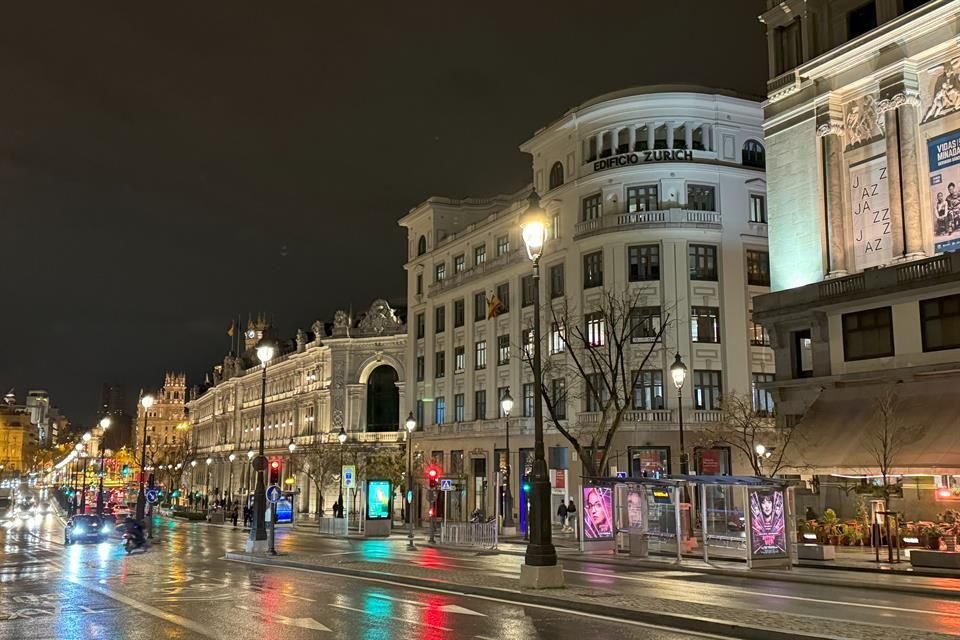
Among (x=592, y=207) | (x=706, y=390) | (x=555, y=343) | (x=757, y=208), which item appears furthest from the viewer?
(x=555, y=343)

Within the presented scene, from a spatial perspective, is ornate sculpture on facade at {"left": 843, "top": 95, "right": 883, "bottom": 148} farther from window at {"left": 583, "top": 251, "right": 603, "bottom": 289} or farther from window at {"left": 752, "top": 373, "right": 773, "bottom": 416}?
window at {"left": 583, "top": 251, "right": 603, "bottom": 289}

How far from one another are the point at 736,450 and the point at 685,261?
33.9 ft

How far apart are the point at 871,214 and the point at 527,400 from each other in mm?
26452

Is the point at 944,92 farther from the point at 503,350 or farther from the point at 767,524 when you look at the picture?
the point at 503,350

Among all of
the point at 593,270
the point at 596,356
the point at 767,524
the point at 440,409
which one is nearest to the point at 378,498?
the point at 440,409

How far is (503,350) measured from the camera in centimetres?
6019

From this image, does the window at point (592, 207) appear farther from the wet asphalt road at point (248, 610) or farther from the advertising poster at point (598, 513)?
the wet asphalt road at point (248, 610)

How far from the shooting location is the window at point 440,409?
66438mm

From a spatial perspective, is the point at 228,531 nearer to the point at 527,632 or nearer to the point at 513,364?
the point at 513,364

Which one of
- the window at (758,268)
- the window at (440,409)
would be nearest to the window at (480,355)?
the window at (440,409)

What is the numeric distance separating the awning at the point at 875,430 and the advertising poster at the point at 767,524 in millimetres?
4622

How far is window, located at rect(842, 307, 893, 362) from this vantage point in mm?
32206

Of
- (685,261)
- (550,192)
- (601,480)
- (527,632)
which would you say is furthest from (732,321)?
(527,632)

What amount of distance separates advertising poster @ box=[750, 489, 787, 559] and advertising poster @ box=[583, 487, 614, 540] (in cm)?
809
